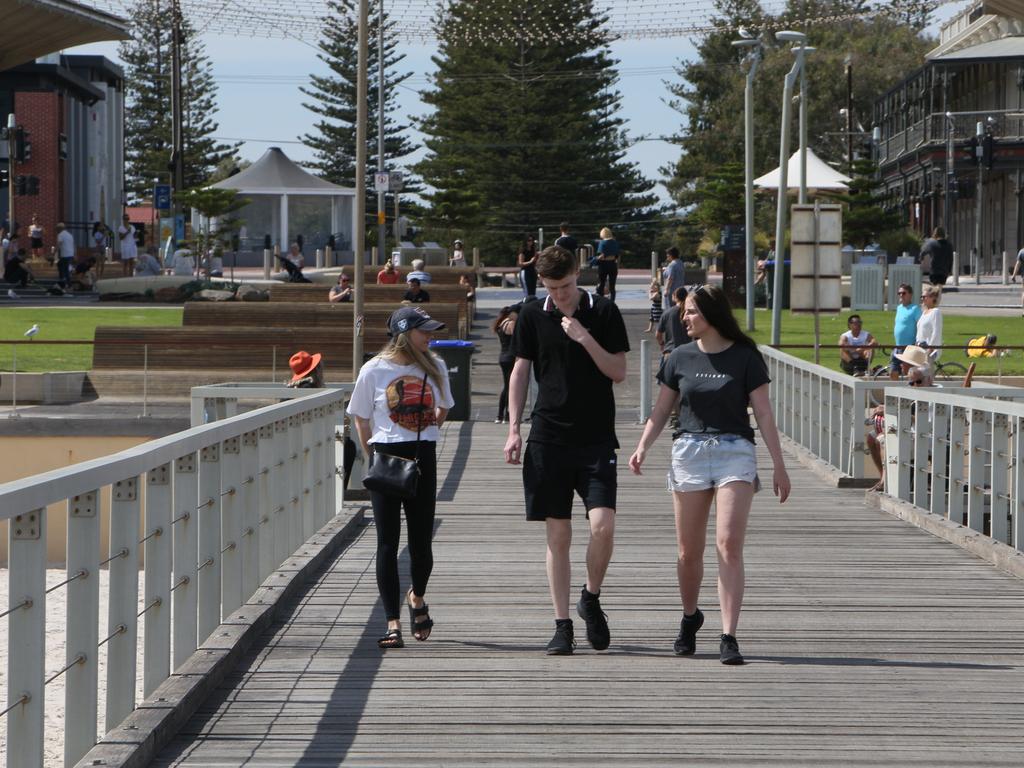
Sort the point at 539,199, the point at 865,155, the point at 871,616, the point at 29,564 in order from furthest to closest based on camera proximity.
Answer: the point at 539,199
the point at 865,155
the point at 871,616
the point at 29,564

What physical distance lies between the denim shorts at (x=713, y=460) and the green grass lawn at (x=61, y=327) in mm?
18688

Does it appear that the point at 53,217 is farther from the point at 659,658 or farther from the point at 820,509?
the point at 659,658

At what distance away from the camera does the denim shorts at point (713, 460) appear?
7.50 metres

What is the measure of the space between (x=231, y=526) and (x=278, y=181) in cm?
5949

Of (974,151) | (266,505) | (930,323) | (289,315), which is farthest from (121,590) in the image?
(974,151)

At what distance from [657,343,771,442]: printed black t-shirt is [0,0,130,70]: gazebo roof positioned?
35541 mm

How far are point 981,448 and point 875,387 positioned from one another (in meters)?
4.89

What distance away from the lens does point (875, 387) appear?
1641 centimetres

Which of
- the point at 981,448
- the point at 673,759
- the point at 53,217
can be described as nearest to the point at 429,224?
the point at 53,217

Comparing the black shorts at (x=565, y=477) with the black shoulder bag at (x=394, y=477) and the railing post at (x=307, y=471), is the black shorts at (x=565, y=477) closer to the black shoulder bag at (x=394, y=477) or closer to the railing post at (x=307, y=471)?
the black shoulder bag at (x=394, y=477)

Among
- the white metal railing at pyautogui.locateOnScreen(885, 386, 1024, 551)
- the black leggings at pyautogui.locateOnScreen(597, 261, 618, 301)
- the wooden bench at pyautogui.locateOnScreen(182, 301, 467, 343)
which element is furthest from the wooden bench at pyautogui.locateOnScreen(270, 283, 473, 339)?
the white metal railing at pyautogui.locateOnScreen(885, 386, 1024, 551)

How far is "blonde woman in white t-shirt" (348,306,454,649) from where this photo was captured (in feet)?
26.7

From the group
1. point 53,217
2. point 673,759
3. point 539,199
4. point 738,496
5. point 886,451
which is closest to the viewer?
point 673,759

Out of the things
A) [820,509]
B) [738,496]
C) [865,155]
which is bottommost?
[820,509]
